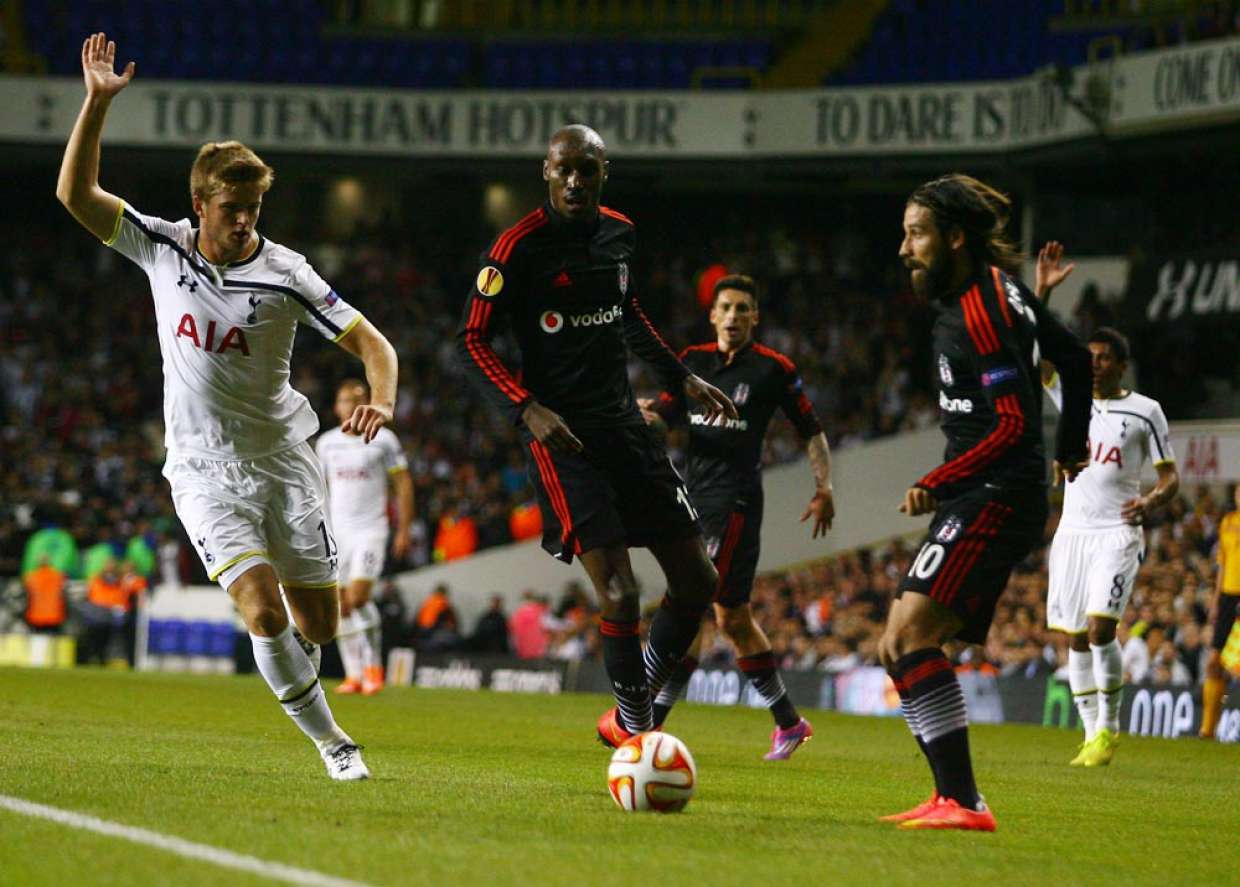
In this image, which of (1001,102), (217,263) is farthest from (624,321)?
(1001,102)

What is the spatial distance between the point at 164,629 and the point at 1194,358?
13.8 meters

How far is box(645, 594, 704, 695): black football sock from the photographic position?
9.24 metres

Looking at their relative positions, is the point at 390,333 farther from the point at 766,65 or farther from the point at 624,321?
the point at 624,321

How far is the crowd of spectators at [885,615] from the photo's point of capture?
17438 mm

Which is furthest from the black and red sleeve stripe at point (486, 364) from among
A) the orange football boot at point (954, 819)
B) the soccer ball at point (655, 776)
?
the orange football boot at point (954, 819)

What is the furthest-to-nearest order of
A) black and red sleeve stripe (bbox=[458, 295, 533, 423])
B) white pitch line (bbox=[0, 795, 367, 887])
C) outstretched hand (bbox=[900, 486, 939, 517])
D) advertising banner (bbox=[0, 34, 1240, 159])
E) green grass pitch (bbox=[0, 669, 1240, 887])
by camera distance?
advertising banner (bbox=[0, 34, 1240, 159])
black and red sleeve stripe (bbox=[458, 295, 533, 423])
outstretched hand (bbox=[900, 486, 939, 517])
green grass pitch (bbox=[0, 669, 1240, 887])
white pitch line (bbox=[0, 795, 367, 887])

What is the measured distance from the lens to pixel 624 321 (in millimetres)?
8969

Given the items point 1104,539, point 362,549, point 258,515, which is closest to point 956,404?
point 258,515

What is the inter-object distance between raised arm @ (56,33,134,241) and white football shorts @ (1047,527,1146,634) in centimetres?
674

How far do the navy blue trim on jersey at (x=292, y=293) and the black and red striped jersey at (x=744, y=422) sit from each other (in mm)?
3873

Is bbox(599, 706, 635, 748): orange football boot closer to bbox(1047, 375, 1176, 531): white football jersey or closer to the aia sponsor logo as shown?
the aia sponsor logo

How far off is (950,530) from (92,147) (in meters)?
3.48

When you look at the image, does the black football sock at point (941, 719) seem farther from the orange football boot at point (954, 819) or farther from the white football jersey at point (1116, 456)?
the white football jersey at point (1116, 456)

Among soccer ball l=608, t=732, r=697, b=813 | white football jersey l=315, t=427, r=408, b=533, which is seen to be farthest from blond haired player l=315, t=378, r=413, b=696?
soccer ball l=608, t=732, r=697, b=813
